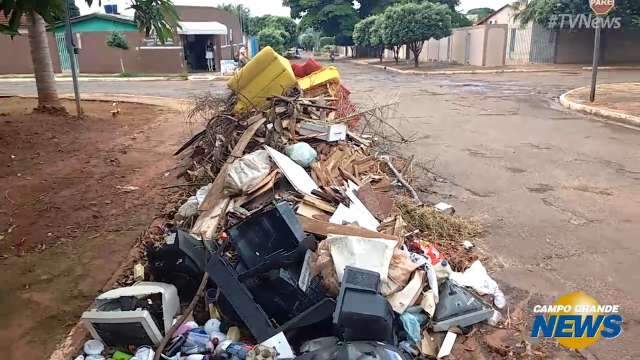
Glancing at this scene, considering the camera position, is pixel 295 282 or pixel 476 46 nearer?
pixel 295 282

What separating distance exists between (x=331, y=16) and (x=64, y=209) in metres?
44.7

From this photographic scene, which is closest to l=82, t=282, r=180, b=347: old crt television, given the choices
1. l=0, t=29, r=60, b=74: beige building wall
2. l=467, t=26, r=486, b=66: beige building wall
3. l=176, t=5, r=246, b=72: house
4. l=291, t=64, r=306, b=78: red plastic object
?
→ l=291, t=64, r=306, b=78: red plastic object

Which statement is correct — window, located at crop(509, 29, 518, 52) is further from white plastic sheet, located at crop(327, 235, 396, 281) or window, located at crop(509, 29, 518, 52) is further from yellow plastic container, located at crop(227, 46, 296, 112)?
white plastic sheet, located at crop(327, 235, 396, 281)

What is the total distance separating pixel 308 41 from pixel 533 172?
75852 millimetres

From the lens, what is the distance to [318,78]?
26.2ft

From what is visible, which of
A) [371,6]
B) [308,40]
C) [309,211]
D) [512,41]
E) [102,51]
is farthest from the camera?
[308,40]

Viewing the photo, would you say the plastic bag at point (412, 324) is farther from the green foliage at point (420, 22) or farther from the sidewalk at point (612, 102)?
the green foliage at point (420, 22)

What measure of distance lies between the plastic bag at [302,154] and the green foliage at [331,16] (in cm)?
4362

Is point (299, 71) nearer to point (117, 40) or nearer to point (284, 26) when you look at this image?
point (117, 40)

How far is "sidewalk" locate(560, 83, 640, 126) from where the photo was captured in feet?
35.8

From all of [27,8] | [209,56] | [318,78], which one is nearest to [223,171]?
[27,8]

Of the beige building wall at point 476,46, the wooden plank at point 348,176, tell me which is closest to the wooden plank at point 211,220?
the wooden plank at point 348,176

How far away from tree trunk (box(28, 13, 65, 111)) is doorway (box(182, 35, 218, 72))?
2246 cm

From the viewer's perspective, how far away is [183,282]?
3.68 meters
